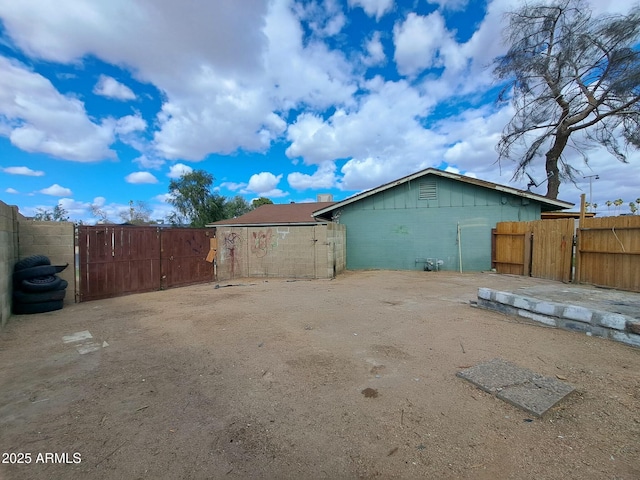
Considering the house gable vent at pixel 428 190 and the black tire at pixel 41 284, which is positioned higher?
the house gable vent at pixel 428 190

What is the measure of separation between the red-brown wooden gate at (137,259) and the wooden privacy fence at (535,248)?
11094 millimetres

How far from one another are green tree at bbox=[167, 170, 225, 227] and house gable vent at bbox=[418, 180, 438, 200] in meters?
19.3

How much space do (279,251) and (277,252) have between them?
0.09m

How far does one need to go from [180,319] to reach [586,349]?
634cm

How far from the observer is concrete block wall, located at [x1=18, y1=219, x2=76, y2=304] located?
6578mm

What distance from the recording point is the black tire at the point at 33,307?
5.93m

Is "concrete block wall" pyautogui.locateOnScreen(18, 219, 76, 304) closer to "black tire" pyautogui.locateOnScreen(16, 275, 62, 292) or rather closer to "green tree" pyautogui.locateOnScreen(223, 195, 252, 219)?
"black tire" pyautogui.locateOnScreen(16, 275, 62, 292)

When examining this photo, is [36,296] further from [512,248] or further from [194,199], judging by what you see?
[194,199]

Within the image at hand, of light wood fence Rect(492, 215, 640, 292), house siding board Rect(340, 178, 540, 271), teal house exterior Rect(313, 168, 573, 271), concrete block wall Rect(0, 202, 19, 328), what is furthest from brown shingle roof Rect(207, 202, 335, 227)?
concrete block wall Rect(0, 202, 19, 328)

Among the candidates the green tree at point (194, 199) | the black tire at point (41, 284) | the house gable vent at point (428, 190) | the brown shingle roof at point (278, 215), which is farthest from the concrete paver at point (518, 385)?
the green tree at point (194, 199)

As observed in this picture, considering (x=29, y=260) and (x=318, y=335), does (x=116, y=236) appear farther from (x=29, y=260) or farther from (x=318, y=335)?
(x=318, y=335)

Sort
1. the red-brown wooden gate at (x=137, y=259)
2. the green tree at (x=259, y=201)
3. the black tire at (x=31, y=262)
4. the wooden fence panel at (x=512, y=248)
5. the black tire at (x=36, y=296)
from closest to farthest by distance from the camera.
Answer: the black tire at (x=36, y=296), the black tire at (x=31, y=262), the red-brown wooden gate at (x=137, y=259), the wooden fence panel at (x=512, y=248), the green tree at (x=259, y=201)

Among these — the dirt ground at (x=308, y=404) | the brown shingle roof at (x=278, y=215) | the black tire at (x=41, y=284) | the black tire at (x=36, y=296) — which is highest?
the brown shingle roof at (x=278, y=215)

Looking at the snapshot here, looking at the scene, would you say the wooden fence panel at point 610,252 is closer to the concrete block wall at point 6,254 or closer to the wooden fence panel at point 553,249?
the wooden fence panel at point 553,249
